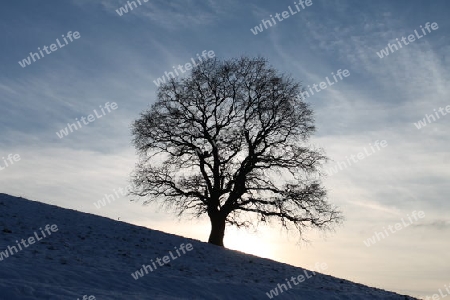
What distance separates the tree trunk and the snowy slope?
2.35 meters

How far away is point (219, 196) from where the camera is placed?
102 feet

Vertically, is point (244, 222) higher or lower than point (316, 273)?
higher

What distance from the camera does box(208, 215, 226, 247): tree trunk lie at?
3058 cm

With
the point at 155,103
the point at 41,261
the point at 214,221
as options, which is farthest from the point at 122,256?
the point at 155,103

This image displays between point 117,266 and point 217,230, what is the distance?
1262cm

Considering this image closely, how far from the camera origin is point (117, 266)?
18797 mm

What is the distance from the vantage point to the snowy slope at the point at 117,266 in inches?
587

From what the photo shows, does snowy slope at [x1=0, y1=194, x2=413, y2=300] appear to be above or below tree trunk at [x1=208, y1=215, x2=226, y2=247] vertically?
below

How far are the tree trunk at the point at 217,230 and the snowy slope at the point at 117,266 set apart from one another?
2.35 meters

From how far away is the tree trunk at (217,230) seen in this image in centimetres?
3058

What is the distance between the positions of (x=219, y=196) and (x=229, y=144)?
11.8 ft

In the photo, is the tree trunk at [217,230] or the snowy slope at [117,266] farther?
the tree trunk at [217,230]

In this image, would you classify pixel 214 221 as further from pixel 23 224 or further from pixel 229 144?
pixel 23 224

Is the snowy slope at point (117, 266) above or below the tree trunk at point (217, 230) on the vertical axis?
below
